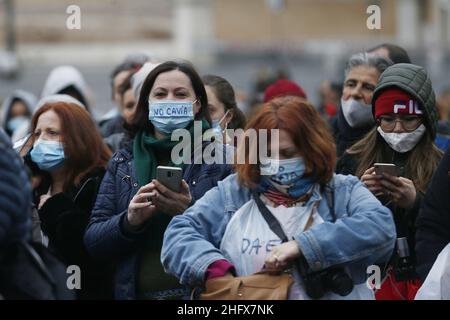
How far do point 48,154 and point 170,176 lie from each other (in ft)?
4.31

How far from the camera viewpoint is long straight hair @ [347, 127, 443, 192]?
20.8ft

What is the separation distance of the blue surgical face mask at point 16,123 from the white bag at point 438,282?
7.08 metres

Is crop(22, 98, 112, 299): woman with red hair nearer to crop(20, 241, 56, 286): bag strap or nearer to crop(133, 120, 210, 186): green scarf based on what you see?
crop(133, 120, 210, 186): green scarf

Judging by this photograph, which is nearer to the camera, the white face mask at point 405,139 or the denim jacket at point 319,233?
the denim jacket at point 319,233

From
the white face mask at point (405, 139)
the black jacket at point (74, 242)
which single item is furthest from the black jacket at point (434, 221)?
the black jacket at point (74, 242)

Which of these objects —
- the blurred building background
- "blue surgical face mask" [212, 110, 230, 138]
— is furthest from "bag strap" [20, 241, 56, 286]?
the blurred building background

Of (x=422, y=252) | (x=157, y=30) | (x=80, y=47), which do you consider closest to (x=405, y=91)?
(x=422, y=252)

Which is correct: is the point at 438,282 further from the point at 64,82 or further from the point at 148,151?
the point at 64,82

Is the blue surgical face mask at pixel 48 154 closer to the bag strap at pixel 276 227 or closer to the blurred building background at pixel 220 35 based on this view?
the bag strap at pixel 276 227

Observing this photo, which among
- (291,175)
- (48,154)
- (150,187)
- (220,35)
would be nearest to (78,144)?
(48,154)

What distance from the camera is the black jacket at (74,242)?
6.43 meters

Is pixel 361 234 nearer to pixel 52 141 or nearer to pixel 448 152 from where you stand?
pixel 448 152

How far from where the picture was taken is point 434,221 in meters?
5.54

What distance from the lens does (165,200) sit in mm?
5746
